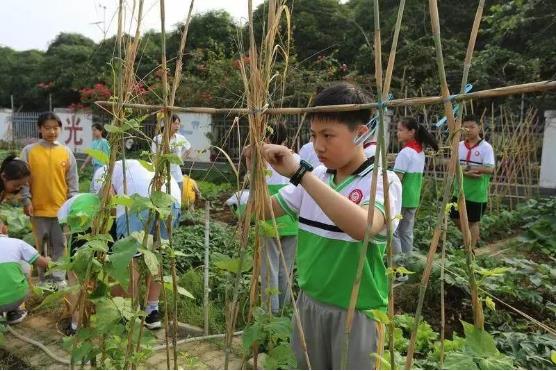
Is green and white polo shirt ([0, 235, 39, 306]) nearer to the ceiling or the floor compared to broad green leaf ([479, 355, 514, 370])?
nearer to the floor

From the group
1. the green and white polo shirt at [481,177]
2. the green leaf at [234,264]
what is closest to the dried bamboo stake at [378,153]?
the green leaf at [234,264]

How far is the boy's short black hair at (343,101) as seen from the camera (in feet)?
5.46

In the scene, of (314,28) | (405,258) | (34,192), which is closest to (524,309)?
(405,258)

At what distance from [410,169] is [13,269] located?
11.7 ft

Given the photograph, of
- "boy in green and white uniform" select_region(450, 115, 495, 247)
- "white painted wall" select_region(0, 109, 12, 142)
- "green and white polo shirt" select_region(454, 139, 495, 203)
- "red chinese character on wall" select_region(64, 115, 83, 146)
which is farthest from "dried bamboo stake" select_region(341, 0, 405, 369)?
"white painted wall" select_region(0, 109, 12, 142)

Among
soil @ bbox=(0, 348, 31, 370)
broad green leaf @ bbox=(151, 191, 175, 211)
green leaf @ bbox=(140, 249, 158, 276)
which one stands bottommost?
soil @ bbox=(0, 348, 31, 370)

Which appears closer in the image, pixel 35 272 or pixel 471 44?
pixel 471 44

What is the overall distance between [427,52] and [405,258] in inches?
356

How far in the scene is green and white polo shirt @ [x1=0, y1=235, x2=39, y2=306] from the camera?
3.22 m

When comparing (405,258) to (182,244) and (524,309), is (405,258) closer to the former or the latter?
(524,309)

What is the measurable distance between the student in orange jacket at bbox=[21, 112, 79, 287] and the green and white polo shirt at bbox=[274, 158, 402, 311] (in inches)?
132

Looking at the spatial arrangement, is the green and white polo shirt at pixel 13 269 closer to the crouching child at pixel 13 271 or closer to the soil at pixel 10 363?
the crouching child at pixel 13 271

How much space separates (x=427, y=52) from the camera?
40.3ft

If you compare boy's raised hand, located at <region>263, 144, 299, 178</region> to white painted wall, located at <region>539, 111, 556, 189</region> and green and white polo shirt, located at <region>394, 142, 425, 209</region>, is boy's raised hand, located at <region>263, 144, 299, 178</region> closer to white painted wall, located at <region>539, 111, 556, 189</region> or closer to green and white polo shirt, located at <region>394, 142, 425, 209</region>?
green and white polo shirt, located at <region>394, 142, 425, 209</region>
